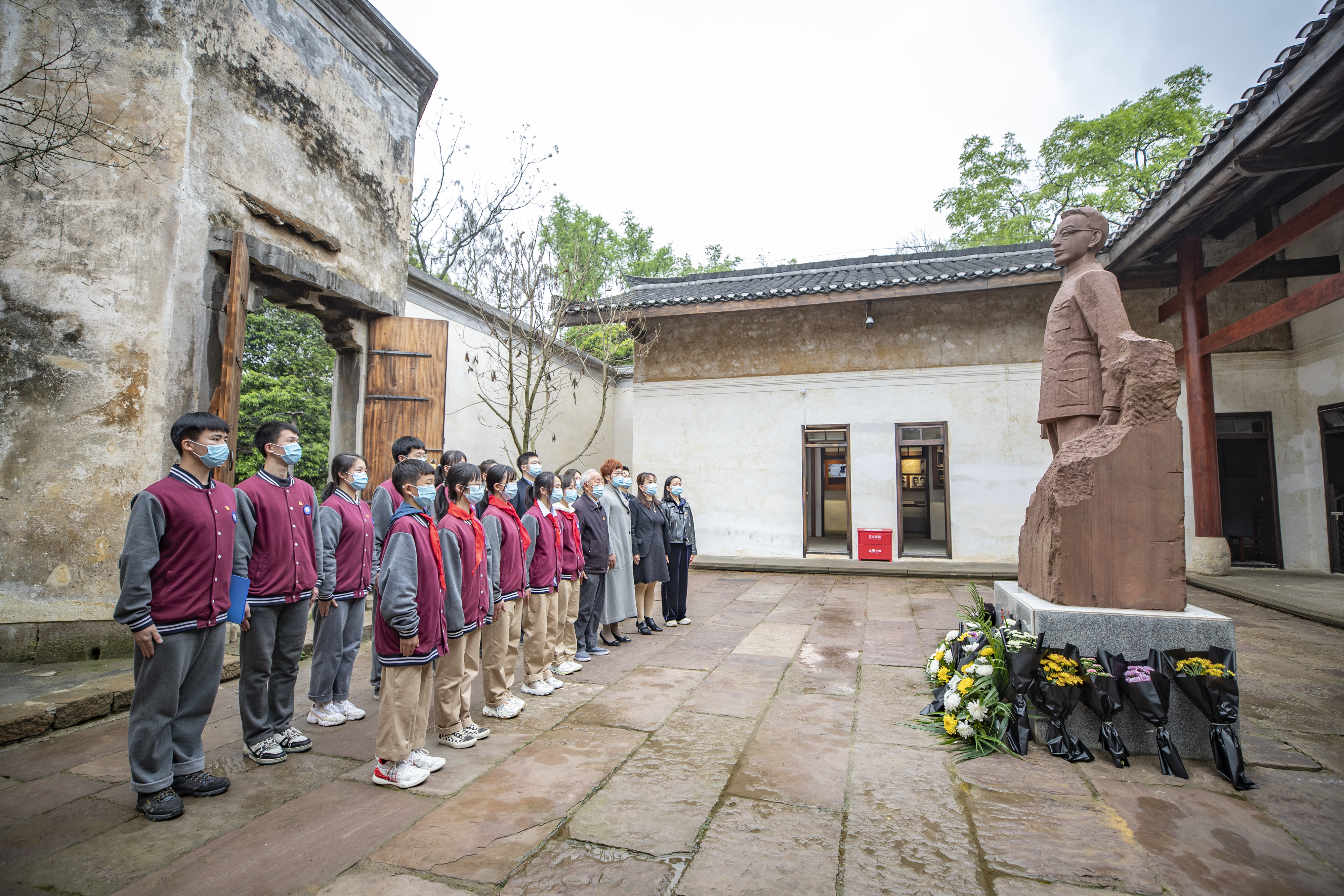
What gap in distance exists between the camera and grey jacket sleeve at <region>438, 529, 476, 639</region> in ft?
10.7

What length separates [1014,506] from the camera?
1014 cm

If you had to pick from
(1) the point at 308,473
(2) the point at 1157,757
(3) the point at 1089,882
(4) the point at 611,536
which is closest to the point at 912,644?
(2) the point at 1157,757

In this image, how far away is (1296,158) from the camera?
5.86 meters

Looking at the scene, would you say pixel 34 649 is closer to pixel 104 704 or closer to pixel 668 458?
pixel 104 704

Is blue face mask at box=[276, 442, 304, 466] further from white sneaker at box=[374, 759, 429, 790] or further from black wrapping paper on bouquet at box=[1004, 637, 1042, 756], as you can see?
black wrapping paper on bouquet at box=[1004, 637, 1042, 756]

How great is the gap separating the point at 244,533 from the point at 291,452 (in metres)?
0.48

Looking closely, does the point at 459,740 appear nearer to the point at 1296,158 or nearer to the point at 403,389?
the point at 403,389

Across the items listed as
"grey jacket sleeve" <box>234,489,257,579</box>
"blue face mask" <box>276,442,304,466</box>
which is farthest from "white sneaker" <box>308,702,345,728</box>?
"blue face mask" <box>276,442,304,466</box>

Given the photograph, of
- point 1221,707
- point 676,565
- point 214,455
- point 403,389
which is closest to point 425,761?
point 214,455

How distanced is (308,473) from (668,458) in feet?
23.6

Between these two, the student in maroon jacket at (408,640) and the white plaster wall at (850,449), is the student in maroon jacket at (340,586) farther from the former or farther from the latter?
the white plaster wall at (850,449)

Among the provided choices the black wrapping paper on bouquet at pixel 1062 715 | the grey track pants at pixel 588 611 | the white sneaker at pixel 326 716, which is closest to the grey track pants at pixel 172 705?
the white sneaker at pixel 326 716

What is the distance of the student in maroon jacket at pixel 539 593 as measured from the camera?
430cm

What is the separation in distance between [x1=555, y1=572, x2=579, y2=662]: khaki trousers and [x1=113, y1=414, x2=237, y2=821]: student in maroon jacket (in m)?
2.18
